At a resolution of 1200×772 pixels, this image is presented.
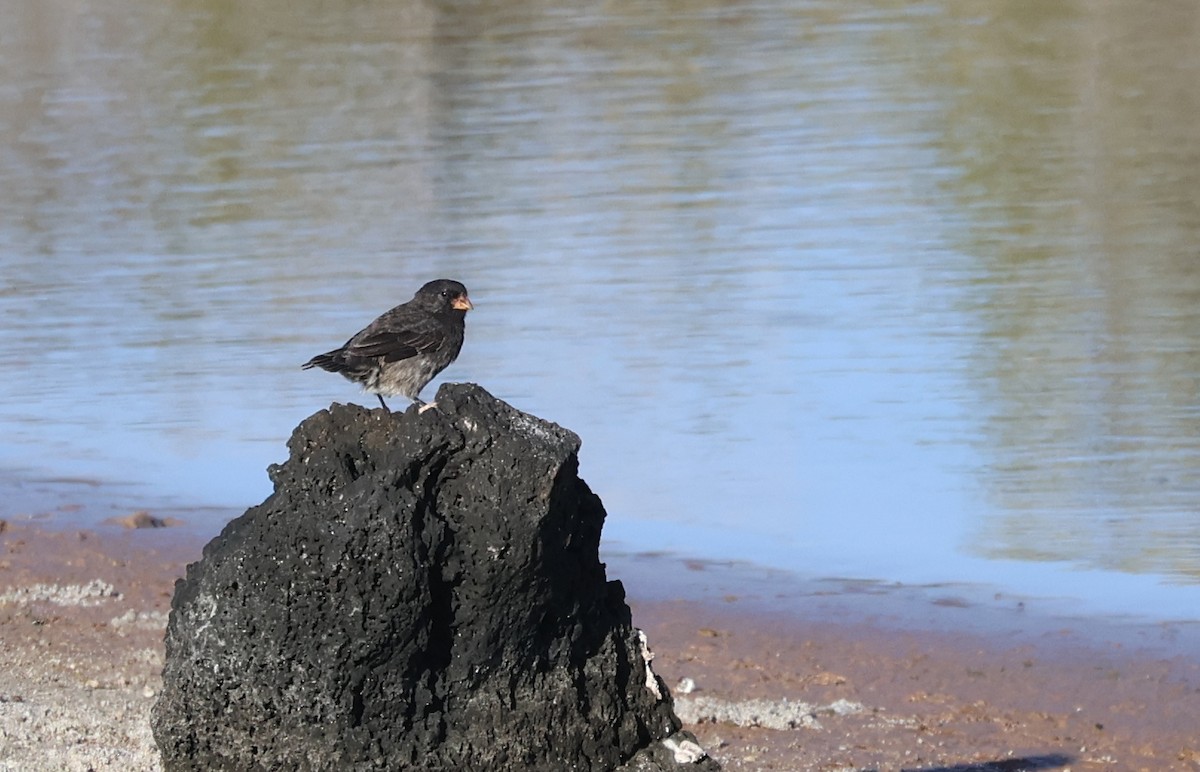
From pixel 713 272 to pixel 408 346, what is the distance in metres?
9.90

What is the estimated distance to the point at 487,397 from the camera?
5773mm

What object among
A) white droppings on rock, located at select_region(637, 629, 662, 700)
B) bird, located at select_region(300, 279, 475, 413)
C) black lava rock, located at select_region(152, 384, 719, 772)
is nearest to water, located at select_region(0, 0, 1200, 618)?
bird, located at select_region(300, 279, 475, 413)

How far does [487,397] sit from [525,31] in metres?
32.7

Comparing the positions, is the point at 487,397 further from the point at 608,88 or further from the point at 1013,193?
the point at 608,88

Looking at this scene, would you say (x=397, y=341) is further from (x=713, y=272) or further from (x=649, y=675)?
(x=713, y=272)

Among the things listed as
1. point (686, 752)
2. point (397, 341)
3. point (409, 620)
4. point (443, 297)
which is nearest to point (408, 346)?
point (397, 341)

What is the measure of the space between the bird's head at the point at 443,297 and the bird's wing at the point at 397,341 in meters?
0.11

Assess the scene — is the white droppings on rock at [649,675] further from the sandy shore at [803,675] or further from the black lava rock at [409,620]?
the sandy shore at [803,675]

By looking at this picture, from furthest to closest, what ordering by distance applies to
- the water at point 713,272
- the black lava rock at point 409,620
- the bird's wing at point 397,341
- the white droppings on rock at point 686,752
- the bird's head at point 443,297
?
1. the water at point 713,272
2. the bird's head at point 443,297
3. the bird's wing at point 397,341
4. the white droppings on rock at point 686,752
5. the black lava rock at point 409,620

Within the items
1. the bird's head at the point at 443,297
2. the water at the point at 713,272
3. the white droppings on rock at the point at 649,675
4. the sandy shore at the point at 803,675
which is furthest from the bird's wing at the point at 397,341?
the water at the point at 713,272

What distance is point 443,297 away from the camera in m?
7.62

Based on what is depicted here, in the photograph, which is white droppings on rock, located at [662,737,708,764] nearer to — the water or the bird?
the bird

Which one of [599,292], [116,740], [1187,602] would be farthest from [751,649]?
[599,292]

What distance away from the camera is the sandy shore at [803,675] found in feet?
25.0
